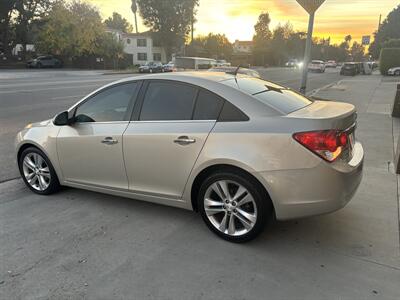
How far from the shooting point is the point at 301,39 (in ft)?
326

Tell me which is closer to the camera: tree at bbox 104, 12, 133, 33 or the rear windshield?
the rear windshield

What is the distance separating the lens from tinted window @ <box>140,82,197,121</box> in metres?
3.63

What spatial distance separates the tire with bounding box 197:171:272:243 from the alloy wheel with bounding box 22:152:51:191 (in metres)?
2.27

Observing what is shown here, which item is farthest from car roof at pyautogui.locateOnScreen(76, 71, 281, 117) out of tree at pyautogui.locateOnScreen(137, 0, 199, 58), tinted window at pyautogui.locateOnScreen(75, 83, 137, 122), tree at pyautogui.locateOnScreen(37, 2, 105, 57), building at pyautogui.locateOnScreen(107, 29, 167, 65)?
tree at pyautogui.locateOnScreen(137, 0, 199, 58)

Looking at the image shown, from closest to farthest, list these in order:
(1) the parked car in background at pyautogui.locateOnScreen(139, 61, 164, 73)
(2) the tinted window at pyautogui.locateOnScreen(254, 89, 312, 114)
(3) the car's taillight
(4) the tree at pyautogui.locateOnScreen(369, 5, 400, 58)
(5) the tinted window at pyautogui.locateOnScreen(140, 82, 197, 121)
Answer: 1. (3) the car's taillight
2. (2) the tinted window at pyautogui.locateOnScreen(254, 89, 312, 114)
3. (5) the tinted window at pyautogui.locateOnScreen(140, 82, 197, 121)
4. (1) the parked car in background at pyautogui.locateOnScreen(139, 61, 164, 73)
5. (4) the tree at pyautogui.locateOnScreen(369, 5, 400, 58)

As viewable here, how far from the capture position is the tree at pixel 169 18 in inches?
2625

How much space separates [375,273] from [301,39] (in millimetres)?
104834

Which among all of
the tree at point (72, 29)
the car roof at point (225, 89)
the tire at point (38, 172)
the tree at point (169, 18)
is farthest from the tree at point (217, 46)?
the car roof at point (225, 89)

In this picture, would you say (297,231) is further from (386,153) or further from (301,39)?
(301,39)

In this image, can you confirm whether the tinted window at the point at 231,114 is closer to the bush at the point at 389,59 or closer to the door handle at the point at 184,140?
the door handle at the point at 184,140

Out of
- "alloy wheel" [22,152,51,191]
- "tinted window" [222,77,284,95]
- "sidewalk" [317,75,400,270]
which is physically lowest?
"sidewalk" [317,75,400,270]

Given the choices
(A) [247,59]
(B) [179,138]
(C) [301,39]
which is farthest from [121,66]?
(C) [301,39]

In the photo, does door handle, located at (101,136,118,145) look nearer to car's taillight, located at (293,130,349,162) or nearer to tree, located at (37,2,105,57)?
car's taillight, located at (293,130,349,162)

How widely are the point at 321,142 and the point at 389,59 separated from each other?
38.8 m
